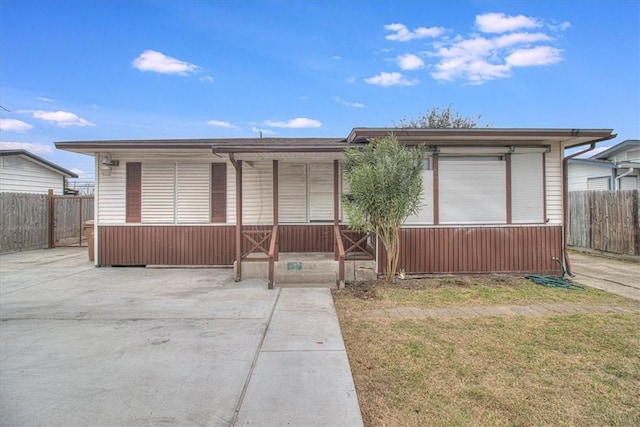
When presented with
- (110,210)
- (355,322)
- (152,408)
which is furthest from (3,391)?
(110,210)

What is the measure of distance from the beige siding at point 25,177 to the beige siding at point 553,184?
57.4ft

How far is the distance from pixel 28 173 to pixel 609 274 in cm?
1955

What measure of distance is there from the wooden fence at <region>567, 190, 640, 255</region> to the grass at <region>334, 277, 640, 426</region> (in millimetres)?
6048

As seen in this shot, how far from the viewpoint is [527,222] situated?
7.41 meters

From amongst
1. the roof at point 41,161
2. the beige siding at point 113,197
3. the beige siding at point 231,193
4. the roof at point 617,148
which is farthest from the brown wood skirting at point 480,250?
the roof at point 41,161

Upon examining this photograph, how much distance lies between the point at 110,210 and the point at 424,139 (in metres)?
7.62

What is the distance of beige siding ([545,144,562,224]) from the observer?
24.5ft

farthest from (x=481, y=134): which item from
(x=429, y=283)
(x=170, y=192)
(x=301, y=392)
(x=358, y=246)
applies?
(x=170, y=192)

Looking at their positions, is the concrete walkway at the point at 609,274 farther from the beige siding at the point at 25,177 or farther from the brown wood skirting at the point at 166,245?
the beige siding at the point at 25,177

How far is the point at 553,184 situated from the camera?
24.5ft

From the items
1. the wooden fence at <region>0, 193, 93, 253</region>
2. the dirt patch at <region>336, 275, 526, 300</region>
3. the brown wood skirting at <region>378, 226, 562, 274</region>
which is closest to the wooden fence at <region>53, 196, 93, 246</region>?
the wooden fence at <region>0, 193, 93, 253</region>

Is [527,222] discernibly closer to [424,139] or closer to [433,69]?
[424,139]

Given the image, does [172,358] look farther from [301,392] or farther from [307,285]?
[307,285]

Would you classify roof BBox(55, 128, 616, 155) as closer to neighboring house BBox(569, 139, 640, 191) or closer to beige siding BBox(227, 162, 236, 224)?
beige siding BBox(227, 162, 236, 224)
